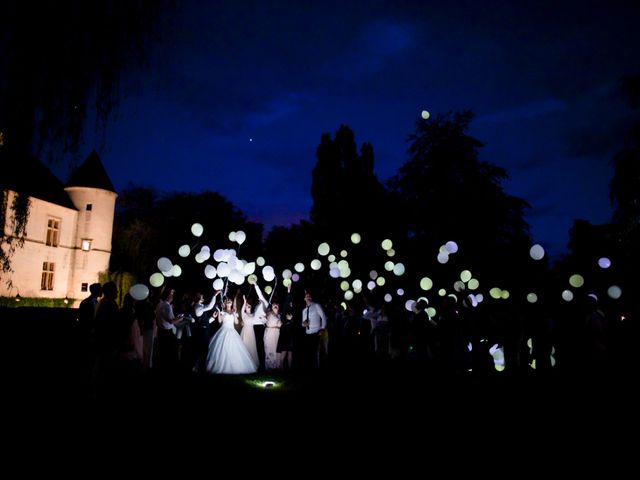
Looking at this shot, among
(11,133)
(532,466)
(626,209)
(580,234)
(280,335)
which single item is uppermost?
(580,234)

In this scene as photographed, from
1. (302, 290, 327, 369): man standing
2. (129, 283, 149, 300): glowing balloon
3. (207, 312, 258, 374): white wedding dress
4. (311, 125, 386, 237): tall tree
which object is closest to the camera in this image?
(129, 283, 149, 300): glowing balloon

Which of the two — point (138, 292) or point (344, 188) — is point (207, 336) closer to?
point (138, 292)

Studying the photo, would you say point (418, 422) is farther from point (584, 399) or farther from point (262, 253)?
point (262, 253)

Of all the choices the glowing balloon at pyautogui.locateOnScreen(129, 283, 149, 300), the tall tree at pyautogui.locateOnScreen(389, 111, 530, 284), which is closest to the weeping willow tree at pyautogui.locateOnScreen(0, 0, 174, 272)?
the glowing balloon at pyautogui.locateOnScreen(129, 283, 149, 300)

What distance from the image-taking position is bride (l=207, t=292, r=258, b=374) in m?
9.67

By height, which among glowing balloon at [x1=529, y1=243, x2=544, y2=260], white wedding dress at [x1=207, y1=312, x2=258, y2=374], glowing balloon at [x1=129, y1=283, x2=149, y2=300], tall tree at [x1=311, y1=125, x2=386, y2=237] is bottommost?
white wedding dress at [x1=207, y1=312, x2=258, y2=374]

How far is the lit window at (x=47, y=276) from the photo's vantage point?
85.1ft

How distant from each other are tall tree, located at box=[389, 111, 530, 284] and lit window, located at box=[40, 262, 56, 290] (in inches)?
795

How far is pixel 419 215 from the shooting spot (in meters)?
25.3

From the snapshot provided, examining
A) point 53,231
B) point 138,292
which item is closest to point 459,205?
Answer: point 138,292

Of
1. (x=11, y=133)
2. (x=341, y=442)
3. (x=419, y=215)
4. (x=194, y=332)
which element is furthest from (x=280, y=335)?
(x=419, y=215)

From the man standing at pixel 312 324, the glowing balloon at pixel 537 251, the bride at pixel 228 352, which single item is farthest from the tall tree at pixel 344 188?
the bride at pixel 228 352

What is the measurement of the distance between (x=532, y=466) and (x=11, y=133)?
662 cm

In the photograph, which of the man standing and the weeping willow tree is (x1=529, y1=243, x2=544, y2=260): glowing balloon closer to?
the man standing
